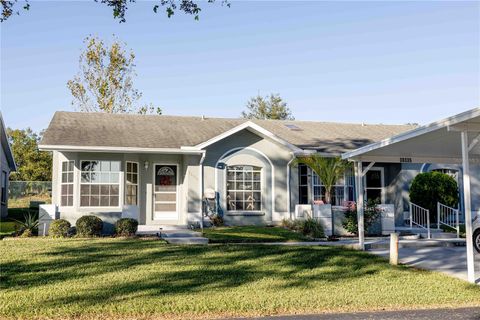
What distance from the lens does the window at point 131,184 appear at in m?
18.6

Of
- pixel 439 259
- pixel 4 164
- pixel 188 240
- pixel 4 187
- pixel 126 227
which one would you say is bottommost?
pixel 439 259

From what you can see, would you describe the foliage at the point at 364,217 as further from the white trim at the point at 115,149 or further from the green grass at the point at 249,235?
the white trim at the point at 115,149

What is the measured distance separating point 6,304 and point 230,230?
32.9ft

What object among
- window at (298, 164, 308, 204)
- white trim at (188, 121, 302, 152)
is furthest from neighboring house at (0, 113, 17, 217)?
window at (298, 164, 308, 204)

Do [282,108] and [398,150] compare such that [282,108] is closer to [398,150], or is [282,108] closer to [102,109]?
[102,109]

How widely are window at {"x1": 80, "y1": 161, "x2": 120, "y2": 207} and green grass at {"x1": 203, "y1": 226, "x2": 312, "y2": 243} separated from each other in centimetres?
394

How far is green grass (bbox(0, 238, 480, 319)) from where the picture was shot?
7457 mm

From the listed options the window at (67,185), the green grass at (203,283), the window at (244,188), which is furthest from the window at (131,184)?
the green grass at (203,283)

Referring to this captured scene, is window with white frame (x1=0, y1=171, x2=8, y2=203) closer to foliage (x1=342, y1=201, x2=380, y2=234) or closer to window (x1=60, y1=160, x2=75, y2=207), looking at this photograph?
window (x1=60, y1=160, x2=75, y2=207)

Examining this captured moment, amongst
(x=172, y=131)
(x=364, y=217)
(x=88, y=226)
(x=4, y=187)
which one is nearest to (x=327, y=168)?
(x=364, y=217)

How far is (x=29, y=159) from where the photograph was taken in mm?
42781

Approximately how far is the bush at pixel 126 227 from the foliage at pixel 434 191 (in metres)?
10.8

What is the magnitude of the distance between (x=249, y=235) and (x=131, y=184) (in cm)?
557

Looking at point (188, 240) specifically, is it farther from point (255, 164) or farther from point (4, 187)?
point (4, 187)
